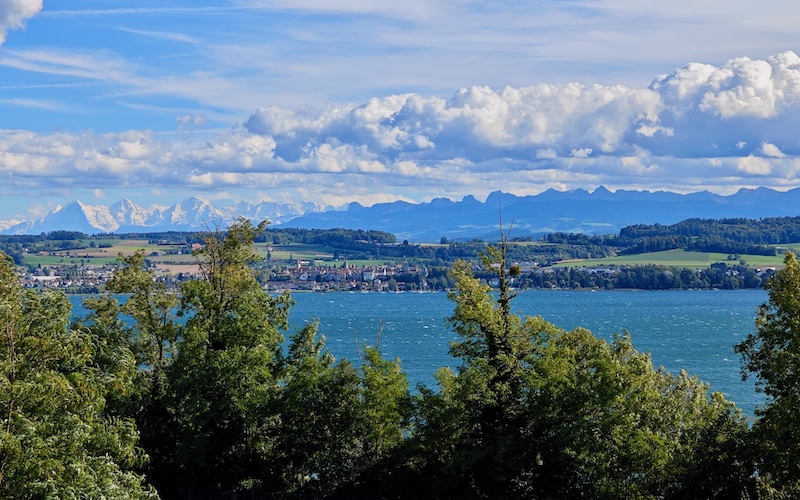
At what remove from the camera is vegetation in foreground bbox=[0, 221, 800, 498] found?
27598mm

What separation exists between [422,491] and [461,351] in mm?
4635

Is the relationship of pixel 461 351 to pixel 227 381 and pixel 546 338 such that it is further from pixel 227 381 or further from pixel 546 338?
pixel 227 381

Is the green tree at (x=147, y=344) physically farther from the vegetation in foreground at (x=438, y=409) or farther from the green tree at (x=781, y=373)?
the green tree at (x=781, y=373)

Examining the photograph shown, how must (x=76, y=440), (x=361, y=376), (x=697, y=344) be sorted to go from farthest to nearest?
(x=697, y=344)
(x=361, y=376)
(x=76, y=440)

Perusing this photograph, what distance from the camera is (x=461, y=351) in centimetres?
3170

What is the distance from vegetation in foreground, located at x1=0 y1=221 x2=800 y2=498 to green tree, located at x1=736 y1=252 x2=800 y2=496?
0.18ft

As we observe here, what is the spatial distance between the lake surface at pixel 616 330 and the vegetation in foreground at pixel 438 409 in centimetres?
782

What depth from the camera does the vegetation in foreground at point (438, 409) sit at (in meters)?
27.6

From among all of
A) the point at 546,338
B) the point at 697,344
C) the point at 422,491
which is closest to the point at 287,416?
the point at 422,491

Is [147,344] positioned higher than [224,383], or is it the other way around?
[147,344]

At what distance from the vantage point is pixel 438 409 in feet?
106

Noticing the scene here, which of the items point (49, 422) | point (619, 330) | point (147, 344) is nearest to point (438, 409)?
point (147, 344)

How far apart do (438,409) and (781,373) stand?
1111cm

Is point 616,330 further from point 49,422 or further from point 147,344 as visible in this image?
point 49,422
